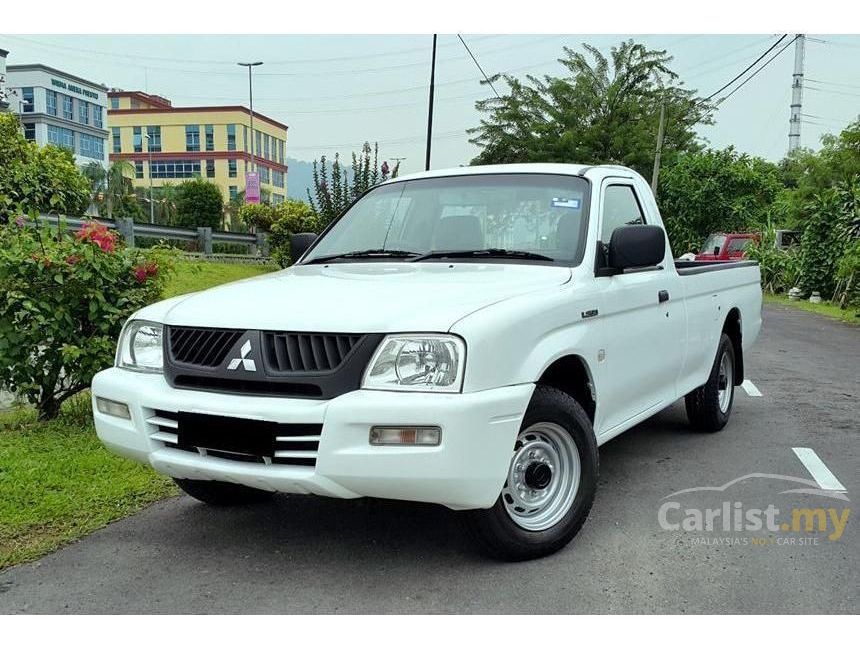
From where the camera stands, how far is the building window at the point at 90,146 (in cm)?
9012

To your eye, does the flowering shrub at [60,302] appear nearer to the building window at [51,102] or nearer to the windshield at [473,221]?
the windshield at [473,221]

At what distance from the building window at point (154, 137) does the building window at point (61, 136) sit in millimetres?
17857

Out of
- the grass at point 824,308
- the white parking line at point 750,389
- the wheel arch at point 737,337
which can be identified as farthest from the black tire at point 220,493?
the grass at point 824,308

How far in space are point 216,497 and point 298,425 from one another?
4.84 ft

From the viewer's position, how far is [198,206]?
78.3 meters

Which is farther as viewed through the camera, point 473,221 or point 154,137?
point 154,137

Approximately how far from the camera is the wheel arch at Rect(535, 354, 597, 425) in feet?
12.9

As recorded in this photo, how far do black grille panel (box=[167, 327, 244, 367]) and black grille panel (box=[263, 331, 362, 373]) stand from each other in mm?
197

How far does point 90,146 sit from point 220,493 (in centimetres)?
9702

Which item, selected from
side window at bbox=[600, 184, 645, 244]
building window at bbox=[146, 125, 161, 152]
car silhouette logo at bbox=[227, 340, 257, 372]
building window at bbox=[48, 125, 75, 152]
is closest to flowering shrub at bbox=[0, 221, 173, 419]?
car silhouette logo at bbox=[227, 340, 257, 372]

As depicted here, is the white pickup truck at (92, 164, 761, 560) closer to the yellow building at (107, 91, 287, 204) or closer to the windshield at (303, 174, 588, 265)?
the windshield at (303, 174, 588, 265)

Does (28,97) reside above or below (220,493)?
above

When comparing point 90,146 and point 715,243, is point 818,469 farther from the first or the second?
point 90,146

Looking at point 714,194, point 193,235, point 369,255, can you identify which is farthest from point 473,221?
point 714,194
